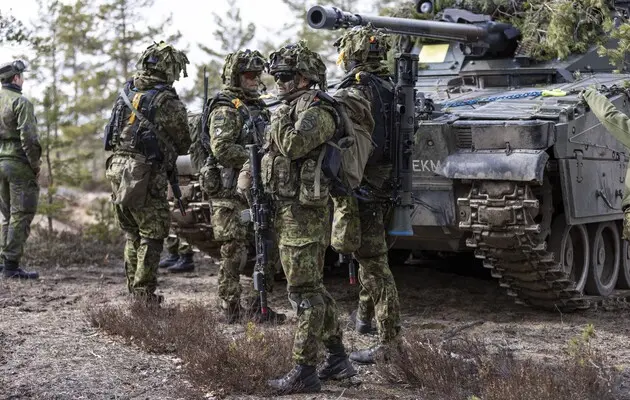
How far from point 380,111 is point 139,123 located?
2.11 m

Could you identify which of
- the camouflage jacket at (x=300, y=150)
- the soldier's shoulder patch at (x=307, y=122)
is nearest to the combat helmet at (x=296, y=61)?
the camouflage jacket at (x=300, y=150)

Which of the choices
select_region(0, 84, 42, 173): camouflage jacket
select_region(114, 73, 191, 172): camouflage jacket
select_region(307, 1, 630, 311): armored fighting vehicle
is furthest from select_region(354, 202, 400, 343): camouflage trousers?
select_region(0, 84, 42, 173): camouflage jacket

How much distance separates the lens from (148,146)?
7.31 m

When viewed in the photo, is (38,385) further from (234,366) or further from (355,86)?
(355,86)

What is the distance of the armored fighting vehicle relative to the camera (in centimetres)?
694

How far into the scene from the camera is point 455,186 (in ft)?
24.4

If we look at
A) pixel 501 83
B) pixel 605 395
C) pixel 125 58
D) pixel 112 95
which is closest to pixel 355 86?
pixel 605 395

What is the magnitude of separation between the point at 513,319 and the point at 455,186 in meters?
1.33

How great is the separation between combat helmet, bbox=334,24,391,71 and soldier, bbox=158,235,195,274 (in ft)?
16.8

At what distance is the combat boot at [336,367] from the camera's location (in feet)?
18.1

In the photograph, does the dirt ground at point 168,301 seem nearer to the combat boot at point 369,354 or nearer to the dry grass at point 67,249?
the combat boot at point 369,354

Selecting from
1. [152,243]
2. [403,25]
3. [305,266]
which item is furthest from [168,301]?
[305,266]

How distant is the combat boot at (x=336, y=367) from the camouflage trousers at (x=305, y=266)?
0.88 ft

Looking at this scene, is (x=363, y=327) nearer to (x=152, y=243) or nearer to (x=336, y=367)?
(x=336, y=367)
